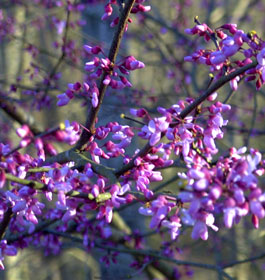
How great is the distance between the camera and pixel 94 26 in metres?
8.36

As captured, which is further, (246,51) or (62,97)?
(62,97)

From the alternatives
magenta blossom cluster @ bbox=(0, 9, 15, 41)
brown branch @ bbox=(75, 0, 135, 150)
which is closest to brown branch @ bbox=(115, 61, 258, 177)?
brown branch @ bbox=(75, 0, 135, 150)

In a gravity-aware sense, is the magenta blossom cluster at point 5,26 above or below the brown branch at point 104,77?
below

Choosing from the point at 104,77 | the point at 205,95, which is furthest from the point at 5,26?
the point at 205,95

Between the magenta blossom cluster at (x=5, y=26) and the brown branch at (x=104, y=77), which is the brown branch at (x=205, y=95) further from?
the magenta blossom cluster at (x=5, y=26)

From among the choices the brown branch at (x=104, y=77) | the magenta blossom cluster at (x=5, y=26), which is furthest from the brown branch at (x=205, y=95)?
the magenta blossom cluster at (x=5, y=26)

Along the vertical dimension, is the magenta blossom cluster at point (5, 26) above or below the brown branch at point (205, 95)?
below

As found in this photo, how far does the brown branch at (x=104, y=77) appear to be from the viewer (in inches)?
74.9

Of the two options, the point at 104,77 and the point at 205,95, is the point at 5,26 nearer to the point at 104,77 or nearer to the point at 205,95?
the point at 104,77

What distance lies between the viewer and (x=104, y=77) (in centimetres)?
203

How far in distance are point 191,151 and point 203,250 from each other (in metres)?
11.4

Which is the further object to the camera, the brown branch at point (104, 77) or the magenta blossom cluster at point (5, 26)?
the magenta blossom cluster at point (5, 26)

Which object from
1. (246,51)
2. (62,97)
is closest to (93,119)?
(62,97)

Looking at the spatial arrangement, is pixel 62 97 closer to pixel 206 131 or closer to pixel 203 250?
pixel 206 131
